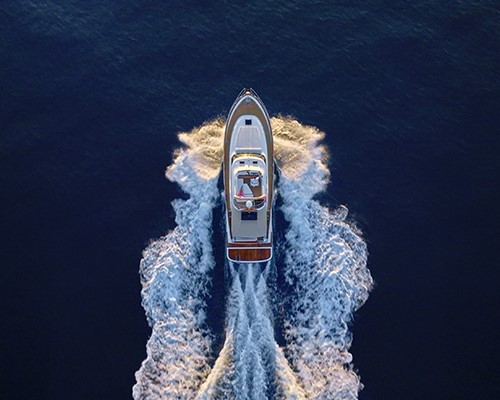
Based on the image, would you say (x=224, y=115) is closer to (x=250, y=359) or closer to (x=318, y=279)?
(x=318, y=279)

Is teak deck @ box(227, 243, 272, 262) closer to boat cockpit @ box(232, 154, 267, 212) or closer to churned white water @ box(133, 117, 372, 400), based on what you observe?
churned white water @ box(133, 117, 372, 400)

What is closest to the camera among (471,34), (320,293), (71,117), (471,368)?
(471,368)

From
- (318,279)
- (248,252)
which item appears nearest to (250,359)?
(248,252)

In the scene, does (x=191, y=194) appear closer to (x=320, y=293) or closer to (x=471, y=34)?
(x=320, y=293)

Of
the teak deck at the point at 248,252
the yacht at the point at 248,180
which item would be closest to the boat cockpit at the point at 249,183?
the yacht at the point at 248,180

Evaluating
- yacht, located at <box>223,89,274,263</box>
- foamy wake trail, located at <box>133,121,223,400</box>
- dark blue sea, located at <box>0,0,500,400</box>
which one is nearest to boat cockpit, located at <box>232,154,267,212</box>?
yacht, located at <box>223,89,274,263</box>

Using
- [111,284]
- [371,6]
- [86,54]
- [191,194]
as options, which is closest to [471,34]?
[371,6]
